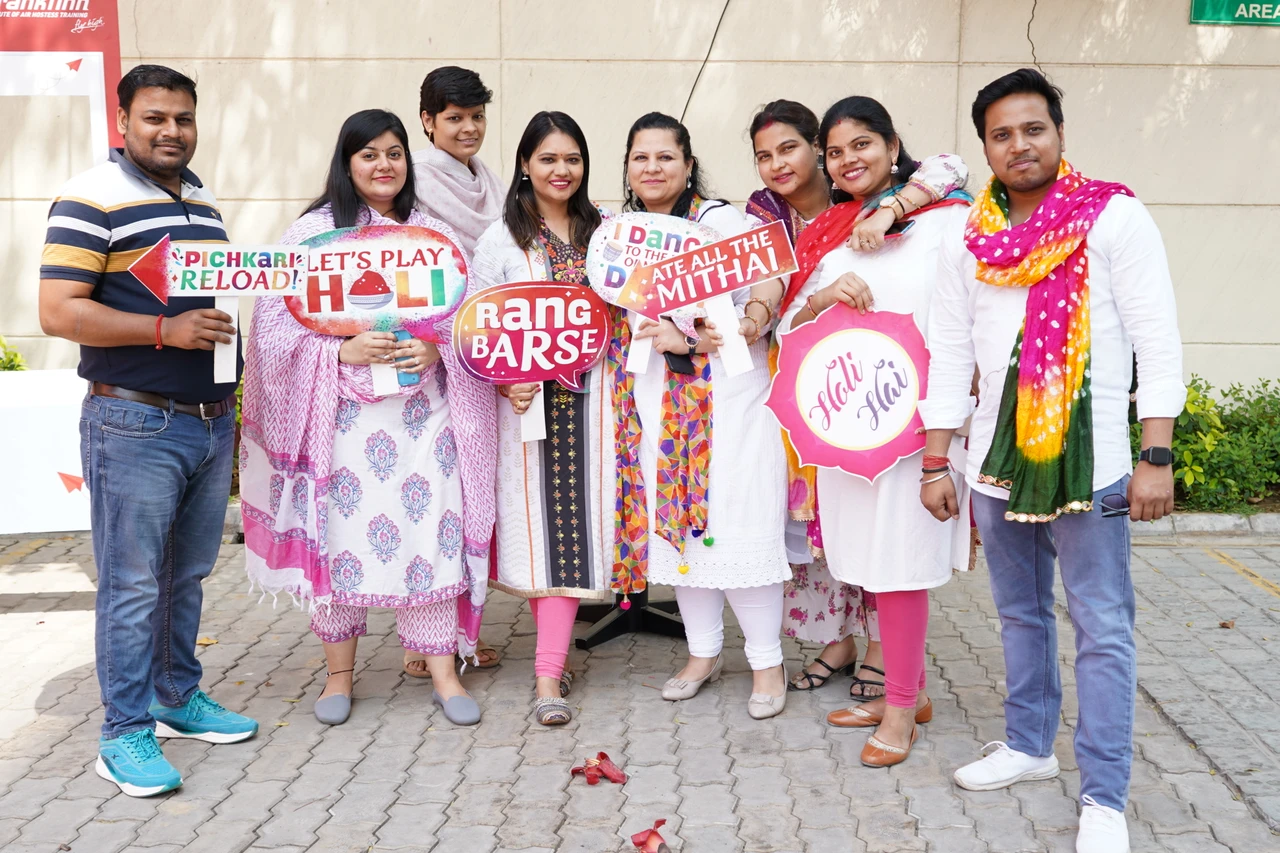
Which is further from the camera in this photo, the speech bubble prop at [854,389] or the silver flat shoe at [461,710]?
the silver flat shoe at [461,710]

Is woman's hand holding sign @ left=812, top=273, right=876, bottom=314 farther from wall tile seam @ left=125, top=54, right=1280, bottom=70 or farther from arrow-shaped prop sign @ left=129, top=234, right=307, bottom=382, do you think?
wall tile seam @ left=125, top=54, right=1280, bottom=70

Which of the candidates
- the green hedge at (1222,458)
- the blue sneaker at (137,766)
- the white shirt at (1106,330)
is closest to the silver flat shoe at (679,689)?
the white shirt at (1106,330)

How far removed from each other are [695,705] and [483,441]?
1187 millimetres

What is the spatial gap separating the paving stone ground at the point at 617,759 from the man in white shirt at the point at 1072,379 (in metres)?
0.48

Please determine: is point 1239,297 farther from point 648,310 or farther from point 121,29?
point 121,29

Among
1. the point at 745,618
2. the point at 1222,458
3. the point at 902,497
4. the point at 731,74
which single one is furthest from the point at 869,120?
the point at 1222,458

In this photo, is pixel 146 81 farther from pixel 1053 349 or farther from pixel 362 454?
pixel 1053 349

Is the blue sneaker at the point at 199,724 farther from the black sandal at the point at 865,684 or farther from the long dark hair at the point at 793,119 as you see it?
the long dark hair at the point at 793,119

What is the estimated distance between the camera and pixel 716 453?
12.6 ft

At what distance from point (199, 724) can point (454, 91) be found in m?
2.40

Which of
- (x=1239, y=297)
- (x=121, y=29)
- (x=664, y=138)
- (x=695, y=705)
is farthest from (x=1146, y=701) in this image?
(x=121, y=29)

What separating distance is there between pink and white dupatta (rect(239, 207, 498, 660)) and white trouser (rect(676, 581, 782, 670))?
0.73 m

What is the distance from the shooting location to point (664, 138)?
3781 mm

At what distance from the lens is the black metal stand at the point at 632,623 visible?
187 inches
